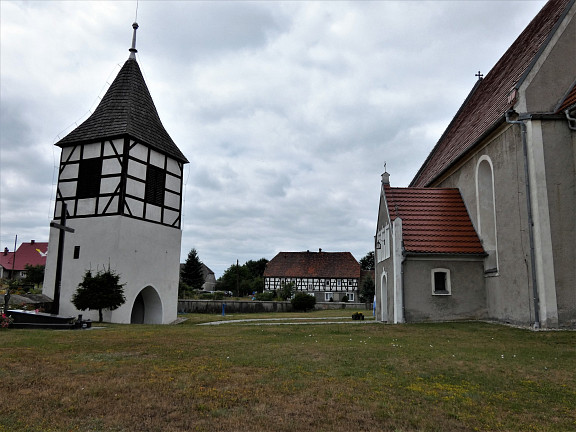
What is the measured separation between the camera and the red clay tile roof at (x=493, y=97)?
1650 centimetres

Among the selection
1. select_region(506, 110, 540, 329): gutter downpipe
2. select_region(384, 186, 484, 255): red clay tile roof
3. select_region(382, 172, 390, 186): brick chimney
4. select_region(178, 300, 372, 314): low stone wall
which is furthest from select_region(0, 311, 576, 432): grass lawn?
select_region(178, 300, 372, 314): low stone wall

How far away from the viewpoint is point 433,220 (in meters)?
19.4

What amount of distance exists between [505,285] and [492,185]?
4.08 meters

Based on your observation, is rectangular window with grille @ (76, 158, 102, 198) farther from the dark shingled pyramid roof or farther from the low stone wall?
the low stone wall

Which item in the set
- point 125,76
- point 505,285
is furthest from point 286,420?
point 125,76

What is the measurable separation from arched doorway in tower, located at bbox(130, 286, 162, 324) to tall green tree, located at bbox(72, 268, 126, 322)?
4515 millimetres

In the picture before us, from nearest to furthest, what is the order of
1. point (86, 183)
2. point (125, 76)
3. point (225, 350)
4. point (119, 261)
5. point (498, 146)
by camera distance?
1. point (225, 350)
2. point (498, 146)
3. point (119, 261)
4. point (86, 183)
5. point (125, 76)

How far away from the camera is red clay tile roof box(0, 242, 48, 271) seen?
75.8 m

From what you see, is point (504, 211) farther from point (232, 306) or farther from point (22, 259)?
point (22, 259)

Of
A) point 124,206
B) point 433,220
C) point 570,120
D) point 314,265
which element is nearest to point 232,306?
point 124,206

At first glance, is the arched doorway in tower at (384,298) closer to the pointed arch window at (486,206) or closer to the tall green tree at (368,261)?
the pointed arch window at (486,206)

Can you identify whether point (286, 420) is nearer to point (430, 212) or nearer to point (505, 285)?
point (505, 285)

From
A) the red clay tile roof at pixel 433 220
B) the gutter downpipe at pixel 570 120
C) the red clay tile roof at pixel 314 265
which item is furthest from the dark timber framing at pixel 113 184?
the red clay tile roof at pixel 314 265

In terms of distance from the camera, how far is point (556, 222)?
13898 millimetres
